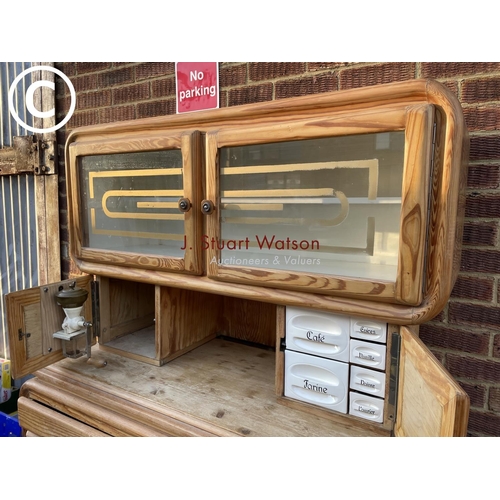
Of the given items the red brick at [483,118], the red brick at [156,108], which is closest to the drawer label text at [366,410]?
the red brick at [483,118]

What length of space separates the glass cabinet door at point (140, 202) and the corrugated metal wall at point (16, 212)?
0.80m

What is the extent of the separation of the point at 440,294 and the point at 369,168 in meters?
0.29

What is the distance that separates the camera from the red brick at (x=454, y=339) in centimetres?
102

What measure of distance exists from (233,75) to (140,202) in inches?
21.5

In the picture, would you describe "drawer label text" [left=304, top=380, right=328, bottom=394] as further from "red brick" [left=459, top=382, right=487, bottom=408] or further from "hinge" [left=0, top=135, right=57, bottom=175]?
"hinge" [left=0, top=135, right=57, bottom=175]

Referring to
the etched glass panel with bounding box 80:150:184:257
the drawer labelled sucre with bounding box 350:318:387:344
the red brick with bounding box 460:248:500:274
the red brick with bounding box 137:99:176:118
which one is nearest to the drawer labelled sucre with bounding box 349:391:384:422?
the drawer labelled sucre with bounding box 350:318:387:344

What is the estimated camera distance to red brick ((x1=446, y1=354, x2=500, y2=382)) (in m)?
1.01

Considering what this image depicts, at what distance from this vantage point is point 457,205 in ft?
2.28

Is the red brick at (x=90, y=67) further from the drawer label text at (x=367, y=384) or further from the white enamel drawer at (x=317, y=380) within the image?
the drawer label text at (x=367, y=384)

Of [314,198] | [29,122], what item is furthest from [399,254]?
[29,122]

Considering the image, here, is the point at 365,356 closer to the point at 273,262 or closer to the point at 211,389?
the point at 273,262

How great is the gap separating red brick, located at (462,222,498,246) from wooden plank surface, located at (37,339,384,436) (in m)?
0.57

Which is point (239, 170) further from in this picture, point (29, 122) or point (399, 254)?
point (29, 122)

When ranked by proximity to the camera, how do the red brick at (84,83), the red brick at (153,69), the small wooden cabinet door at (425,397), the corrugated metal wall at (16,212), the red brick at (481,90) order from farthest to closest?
the corrugated metal wall at (16,212) → the red brick at (84,83) → the red brick at (153,69) → the red brick at (481,90) → the small wooden cabinet door at (425,397)
